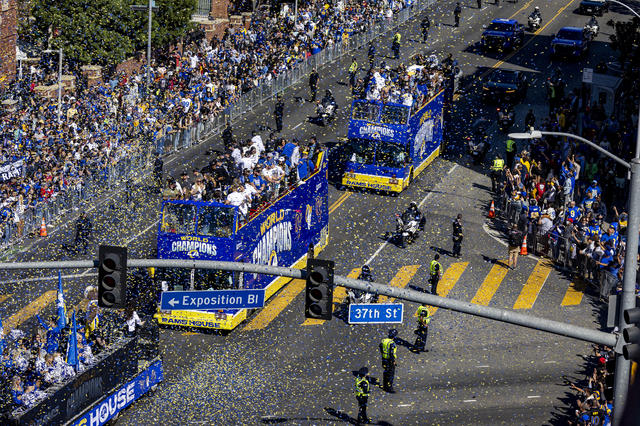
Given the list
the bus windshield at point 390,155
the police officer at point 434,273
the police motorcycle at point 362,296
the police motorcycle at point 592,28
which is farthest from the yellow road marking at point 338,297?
the police motorcycle at point 592,28

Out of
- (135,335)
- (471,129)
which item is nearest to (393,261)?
(135,335)

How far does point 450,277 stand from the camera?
110 ft

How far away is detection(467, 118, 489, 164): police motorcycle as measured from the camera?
43531 mm

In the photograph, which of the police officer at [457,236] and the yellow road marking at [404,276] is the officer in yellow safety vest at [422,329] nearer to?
the yellow road marking at [404,276]

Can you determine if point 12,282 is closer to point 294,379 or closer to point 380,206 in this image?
point 294,379

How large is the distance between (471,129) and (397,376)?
22.6 metres

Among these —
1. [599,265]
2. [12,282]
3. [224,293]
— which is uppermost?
[224,293]

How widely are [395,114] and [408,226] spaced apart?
5238 millimetres

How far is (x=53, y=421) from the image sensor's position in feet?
70.4

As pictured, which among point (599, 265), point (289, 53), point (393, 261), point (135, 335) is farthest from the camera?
point (289, 53)

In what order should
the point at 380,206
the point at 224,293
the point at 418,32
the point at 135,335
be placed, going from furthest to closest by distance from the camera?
the point at 418,32 → the point at 380,206 → the point at 135,335 → the point at 224,293

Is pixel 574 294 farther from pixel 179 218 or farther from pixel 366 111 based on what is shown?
pixel 179 218

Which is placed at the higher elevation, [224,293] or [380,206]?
[224,293]

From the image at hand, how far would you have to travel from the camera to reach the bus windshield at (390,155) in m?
39.3
